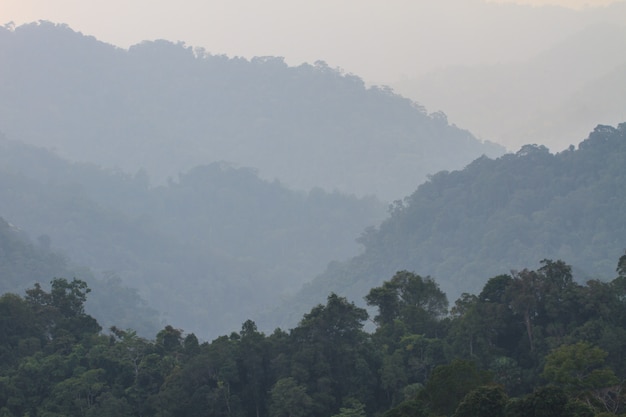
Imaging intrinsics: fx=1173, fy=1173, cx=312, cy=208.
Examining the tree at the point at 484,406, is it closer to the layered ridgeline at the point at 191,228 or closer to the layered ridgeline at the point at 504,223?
the layered ridgeline at the point at 504,223

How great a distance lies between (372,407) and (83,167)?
107m

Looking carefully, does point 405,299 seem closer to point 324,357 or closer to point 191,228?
point 324,357

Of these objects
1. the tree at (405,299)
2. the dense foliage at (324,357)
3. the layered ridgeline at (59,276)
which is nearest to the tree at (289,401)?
the dense foliage at (324,357)

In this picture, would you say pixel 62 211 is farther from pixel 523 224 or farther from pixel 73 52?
pixel 73 52

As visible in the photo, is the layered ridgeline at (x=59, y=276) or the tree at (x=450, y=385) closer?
the tree at (x=450, y=385)

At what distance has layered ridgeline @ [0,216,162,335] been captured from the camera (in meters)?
86.3

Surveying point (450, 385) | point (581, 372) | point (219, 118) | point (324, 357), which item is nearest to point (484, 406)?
point (450, 385)

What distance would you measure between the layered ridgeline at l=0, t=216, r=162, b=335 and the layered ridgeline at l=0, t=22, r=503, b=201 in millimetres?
64139

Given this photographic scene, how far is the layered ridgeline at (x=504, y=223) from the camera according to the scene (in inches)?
3440

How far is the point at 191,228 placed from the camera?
137 meters

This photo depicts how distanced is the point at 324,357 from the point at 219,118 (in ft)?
484

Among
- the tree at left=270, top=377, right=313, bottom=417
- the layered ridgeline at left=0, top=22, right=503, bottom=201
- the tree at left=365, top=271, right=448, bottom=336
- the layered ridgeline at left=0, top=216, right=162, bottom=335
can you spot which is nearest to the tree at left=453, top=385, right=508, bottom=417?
the tree at left=270, top=377, right=313, bottom=417

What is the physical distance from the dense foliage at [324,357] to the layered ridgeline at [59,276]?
46372 mm

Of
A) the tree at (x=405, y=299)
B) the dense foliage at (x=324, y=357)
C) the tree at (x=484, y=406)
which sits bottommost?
the tree at (x=484, y=406)
